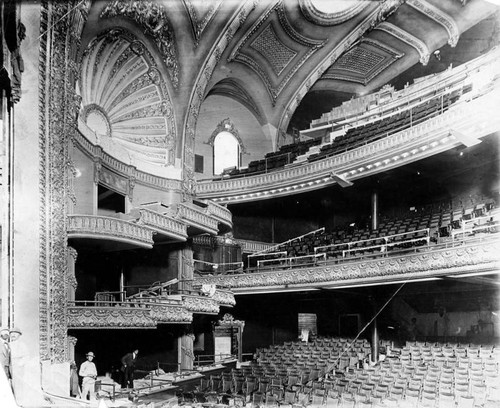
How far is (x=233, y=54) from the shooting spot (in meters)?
23.4

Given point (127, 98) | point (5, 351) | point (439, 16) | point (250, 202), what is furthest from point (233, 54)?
point (5, 351)

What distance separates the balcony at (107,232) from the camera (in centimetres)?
1492

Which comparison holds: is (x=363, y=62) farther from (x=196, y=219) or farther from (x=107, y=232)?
(x=107, y=232)

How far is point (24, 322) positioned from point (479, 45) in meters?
20.8

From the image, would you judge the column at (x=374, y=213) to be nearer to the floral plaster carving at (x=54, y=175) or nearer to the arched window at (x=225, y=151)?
the arched window at (x=225, y=151)

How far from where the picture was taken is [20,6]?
36.4 feet

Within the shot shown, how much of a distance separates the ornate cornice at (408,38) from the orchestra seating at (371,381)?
13.6 meters

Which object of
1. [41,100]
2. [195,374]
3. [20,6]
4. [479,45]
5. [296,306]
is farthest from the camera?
[296,306]

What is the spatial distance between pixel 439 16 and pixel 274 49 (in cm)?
743

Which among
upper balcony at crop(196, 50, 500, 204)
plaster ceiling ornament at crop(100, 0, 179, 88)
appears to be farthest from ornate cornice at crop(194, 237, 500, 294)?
plaster ceiling ornament at crop(100, 0, 179, 88)

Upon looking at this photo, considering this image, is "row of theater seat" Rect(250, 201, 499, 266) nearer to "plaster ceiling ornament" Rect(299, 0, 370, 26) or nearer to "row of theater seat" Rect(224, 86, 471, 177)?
"row of theater seat" Rect(224, 86, 471, 177)

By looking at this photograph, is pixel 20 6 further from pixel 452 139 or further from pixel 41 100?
pixel 452 139

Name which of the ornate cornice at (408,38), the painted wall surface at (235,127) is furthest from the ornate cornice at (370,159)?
the ornate cornice at (408,38)

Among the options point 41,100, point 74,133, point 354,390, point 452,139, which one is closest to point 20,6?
point 41,100
